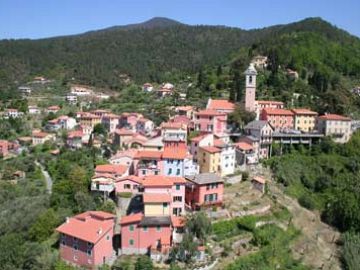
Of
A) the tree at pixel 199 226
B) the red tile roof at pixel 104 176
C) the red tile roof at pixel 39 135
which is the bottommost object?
the tree at pixel 199 226

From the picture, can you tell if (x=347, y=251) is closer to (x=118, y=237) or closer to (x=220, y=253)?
(x=220, y=253)

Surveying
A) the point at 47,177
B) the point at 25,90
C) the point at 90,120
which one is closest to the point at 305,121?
the point at 90,120

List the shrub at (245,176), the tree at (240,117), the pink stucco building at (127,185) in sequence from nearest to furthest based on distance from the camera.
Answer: the pink stucco building at (127,185) < the shrub at (245,176) < the tree at (240,117)

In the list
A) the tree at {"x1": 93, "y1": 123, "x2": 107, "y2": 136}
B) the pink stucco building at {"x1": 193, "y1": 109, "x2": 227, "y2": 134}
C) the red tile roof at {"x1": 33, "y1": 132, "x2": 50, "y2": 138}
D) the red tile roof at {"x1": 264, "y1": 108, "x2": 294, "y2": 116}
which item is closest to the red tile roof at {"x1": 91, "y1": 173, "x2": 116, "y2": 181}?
the pink stucco building at {"x1": 193, "y1": 109, "x2": 227, "y2": 134}

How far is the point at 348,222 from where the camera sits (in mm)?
40281

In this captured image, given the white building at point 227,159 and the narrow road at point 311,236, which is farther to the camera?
the white building at point 227,159

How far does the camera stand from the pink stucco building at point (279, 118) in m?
54.9

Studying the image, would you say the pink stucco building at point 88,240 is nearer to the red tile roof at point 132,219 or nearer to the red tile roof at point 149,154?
the red tile roof at point 132,219

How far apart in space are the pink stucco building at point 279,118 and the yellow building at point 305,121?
0.64 metres

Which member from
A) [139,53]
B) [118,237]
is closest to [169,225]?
[118,237]

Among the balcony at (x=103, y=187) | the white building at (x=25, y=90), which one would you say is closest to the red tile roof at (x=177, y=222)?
the balcony at (x=103, y=187)

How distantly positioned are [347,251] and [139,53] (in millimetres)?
110251

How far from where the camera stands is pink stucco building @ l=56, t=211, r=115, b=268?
2962cm

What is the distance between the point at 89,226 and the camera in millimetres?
30781
